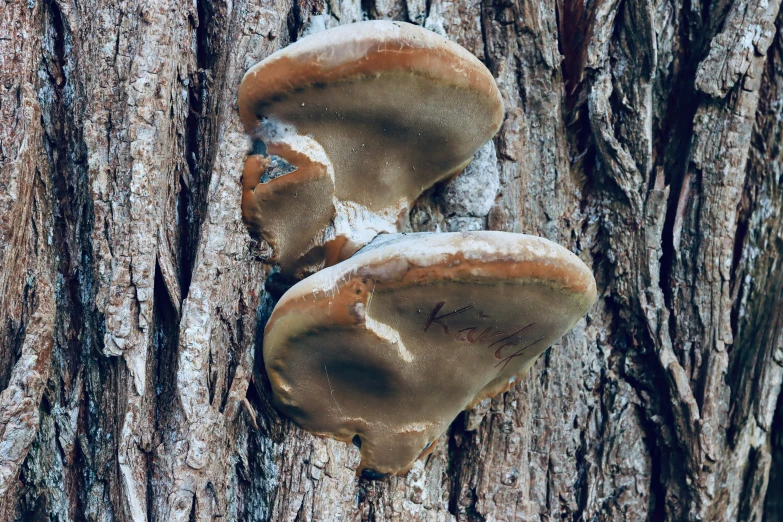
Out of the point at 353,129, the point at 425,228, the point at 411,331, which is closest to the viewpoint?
the point at 411,331

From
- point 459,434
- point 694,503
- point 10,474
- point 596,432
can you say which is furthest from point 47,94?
point 694,503

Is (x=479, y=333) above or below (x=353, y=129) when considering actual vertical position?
below

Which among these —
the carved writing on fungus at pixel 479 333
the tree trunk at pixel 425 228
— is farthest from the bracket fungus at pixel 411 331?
the tree trunk at pixel 425 228

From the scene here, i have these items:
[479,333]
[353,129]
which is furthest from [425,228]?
[479,333]

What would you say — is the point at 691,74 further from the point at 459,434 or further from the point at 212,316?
the point at 212,316

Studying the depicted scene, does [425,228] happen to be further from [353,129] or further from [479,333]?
[479,333]

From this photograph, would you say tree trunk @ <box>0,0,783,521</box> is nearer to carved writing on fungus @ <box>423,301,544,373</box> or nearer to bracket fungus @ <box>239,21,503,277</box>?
bracket fungus @ <box>239,21,503,277</box>

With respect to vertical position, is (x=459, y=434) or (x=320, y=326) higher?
(x=320, y=326)
